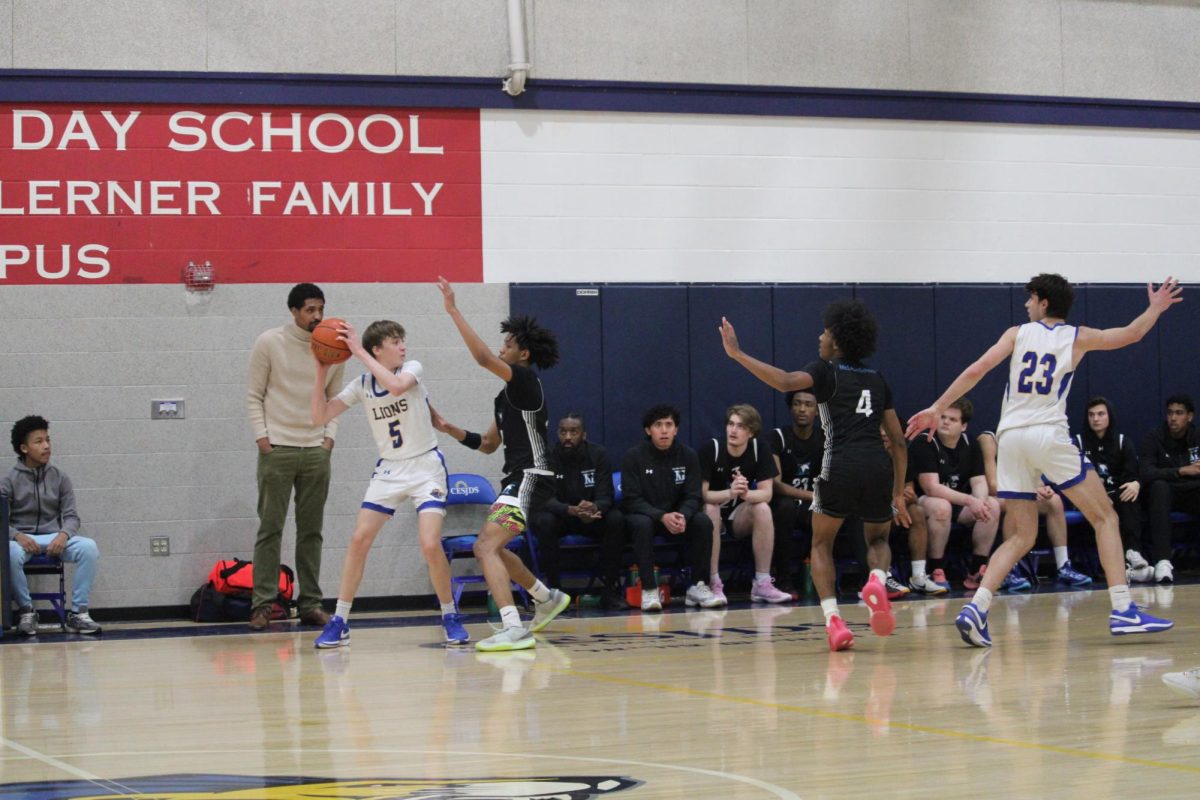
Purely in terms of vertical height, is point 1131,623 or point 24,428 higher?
point 24,428

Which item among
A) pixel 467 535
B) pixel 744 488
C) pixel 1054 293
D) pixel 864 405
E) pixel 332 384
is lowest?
pixel 467 535

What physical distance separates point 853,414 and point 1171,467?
524 cm

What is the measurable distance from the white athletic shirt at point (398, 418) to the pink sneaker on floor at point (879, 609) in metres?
2.33

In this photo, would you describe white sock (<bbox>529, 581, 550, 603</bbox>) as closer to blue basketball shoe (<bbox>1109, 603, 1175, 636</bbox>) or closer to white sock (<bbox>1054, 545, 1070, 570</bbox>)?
blue basketball shoe (<bbox>1109, 603, 1175, 636</bbox>)

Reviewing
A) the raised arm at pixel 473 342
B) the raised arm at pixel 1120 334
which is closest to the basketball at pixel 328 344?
the raised arm at pixel 473 342

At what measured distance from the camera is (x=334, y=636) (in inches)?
295

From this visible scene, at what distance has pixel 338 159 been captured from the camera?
33.6 feet

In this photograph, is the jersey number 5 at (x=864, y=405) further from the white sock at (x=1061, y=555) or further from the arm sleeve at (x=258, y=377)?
the white sock at (x=1061, y=555)

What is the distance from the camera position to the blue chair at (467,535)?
9.77 m

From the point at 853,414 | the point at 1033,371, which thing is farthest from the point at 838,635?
the point at 1033,371

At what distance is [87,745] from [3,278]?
608 centimetres

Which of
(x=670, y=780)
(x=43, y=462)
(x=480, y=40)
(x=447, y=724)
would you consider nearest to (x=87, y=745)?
(x=447, y=724)

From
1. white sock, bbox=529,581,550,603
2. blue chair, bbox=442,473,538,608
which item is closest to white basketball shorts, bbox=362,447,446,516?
white sock, bbox=529,581,550,603

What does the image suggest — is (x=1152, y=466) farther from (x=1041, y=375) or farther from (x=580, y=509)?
(x=1041, y=375)
